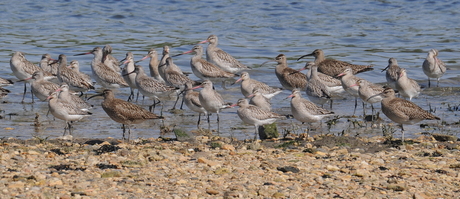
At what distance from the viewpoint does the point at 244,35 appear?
28.1m

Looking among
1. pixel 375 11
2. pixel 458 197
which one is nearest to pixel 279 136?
pixel 458 197

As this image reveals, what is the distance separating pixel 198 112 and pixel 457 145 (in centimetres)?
603

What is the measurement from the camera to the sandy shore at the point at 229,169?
775 centimetres

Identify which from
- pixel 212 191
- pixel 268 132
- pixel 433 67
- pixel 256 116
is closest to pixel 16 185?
pixel 212 191

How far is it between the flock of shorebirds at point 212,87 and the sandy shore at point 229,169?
4.67 feet

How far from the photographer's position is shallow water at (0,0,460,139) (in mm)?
16266

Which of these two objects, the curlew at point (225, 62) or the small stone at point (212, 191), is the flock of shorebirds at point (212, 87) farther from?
the small stone at point (212, 191)

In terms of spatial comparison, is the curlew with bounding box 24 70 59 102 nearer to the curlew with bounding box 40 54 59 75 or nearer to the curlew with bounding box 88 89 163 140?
the curlew with bounding box 40 54 59 75

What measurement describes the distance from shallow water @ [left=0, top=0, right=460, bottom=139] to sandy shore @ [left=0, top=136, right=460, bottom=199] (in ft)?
9.53

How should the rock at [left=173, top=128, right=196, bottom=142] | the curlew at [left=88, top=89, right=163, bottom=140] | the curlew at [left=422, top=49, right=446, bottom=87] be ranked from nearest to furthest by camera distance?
the rock at [left=173, top=128, right=196, bottom=142]
the curlew at [left=88, top=89, right=163, bottom=140]
the curlew at [left=422, top=49, right=446, bottom=87]

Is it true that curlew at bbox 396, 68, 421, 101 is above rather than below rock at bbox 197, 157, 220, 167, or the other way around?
below

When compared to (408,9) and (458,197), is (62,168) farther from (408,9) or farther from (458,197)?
(408,9)

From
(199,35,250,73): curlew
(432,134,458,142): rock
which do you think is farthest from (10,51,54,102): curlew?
(432,134,458,142): rock

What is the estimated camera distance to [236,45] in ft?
85.3
